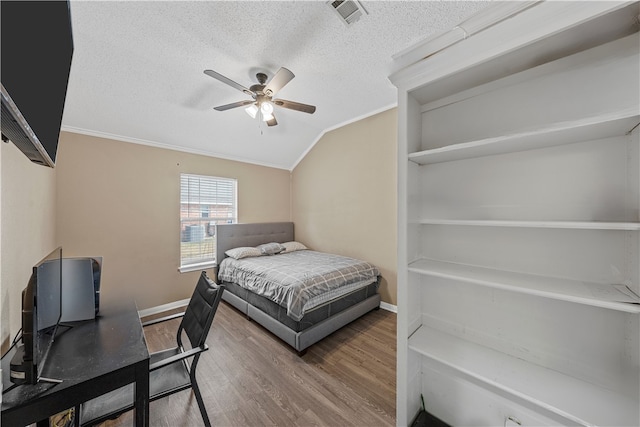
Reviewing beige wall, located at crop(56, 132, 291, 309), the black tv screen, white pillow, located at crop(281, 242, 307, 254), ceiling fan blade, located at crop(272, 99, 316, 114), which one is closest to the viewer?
the black tv screen

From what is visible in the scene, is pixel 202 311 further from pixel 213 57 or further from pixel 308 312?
pixel 213 57

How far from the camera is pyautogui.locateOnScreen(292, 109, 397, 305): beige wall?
3406 mm

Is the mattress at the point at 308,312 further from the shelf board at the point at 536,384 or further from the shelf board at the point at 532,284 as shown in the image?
the shelf board at the point at 532,284

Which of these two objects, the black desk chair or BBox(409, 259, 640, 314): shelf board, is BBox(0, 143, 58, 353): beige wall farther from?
BBox(409, 259, 640, 314): shelf board

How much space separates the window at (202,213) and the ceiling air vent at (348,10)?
312 centimetres

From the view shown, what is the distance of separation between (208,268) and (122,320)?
2.53 metres

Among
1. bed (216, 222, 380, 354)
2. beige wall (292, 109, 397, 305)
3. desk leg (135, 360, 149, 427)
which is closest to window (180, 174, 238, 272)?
bed (216, 222, 380, 354)

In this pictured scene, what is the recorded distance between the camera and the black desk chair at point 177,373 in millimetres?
1228

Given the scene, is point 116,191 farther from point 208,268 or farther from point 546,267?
point 546,267

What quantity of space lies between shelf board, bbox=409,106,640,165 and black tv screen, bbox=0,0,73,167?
1470 millimetres

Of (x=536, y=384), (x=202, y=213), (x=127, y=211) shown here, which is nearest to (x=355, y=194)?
(x=202, y=213)

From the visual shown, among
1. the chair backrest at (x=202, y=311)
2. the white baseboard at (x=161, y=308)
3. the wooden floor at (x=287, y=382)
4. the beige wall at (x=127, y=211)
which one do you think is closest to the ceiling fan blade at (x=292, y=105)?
the chair backrest at (x=202, y=311)

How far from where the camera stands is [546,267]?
1.17 meters

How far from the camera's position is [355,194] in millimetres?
3871
